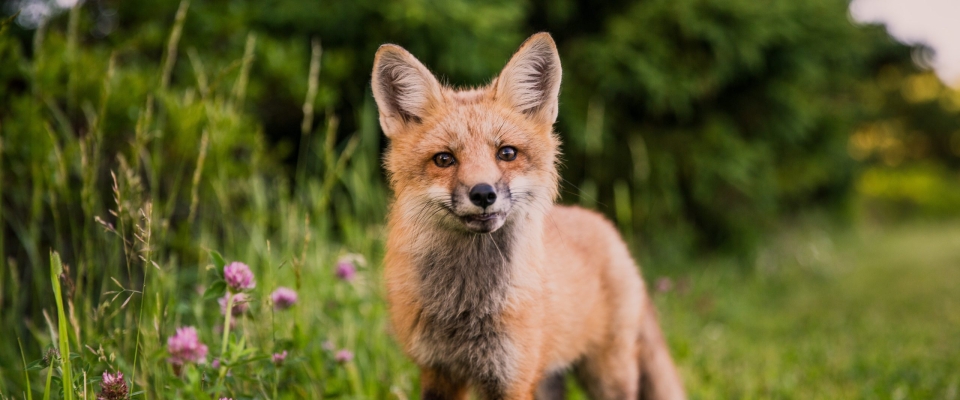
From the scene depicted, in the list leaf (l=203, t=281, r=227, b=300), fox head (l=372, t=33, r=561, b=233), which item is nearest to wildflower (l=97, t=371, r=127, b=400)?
leaf (l=203, t=281, r=227, b=300)

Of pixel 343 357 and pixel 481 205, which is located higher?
pixel 481 205

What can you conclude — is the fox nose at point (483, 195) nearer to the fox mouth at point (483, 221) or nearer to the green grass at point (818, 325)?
the fox mouth at point (483, 221)

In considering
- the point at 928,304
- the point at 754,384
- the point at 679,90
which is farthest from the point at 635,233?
the point at 754,384

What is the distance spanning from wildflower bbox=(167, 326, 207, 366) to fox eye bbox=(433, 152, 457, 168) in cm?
98

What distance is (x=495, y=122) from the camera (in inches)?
88.4

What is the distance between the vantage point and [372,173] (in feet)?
17.4

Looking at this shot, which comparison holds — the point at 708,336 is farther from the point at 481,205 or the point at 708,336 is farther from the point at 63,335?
the point at 63,335

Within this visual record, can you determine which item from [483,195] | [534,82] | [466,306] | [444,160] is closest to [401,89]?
[444,160]

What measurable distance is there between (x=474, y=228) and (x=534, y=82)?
0.71 metres

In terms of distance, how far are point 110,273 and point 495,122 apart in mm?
1999

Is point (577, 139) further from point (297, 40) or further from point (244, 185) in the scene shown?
point (244, 185)

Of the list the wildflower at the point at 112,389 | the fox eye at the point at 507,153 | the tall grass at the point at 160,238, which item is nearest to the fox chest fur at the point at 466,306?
the fox eye at the point at 507,153

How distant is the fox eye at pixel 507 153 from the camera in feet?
7.25

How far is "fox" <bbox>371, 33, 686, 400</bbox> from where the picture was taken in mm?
2188
